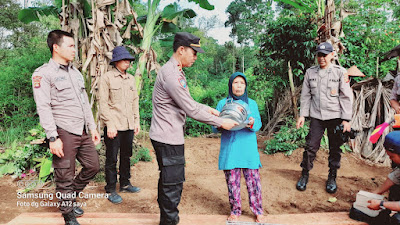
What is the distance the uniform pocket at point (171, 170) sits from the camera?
7.53ft

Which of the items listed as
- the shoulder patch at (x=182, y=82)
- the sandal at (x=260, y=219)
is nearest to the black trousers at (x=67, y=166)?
the shoulder patch at (x=182, y=82)

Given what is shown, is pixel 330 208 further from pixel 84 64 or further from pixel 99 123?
pixel 84 64

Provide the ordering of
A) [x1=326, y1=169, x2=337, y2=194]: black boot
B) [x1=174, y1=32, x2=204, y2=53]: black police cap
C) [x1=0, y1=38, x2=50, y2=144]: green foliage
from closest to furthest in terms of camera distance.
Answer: [x1=174, y1=32, x2=204, y2=53]: black police cap
[x1=326, y1=169, x2=337, y2=194]: black boot
[x1=0, y1=38, x2=50, y2=144]: green foliage

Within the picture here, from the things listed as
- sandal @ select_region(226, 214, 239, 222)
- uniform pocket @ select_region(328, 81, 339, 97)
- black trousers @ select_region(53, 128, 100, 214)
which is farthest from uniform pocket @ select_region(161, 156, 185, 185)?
uniform pocket @ select_region(328, 81, 339, 97)

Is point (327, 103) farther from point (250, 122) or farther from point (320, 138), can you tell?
point (250, 122)

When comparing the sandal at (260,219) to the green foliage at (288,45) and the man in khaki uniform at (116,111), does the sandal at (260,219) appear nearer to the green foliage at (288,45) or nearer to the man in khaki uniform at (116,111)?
the man in khaki uniform at (116,111)

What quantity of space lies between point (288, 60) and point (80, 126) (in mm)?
6217

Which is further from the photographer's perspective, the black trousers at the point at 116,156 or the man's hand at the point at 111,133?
the black trousers at the point at 116,156

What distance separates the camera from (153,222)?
8.45ft

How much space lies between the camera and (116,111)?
3438mm

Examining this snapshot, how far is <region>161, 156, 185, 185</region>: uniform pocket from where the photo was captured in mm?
2295

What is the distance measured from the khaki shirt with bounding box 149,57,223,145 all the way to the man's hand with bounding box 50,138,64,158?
33.9 inches

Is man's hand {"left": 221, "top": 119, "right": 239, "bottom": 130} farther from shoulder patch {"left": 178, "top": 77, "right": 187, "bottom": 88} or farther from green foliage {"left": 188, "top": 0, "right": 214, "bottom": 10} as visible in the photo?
green foliage {"left": 188, "top": 0, "right": 214, "bottom": 10}

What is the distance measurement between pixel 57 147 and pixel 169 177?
1.07 metres
